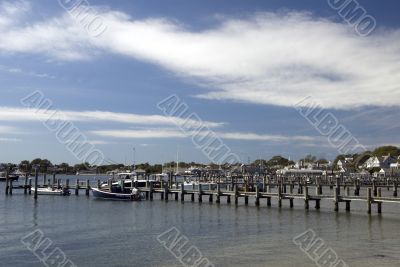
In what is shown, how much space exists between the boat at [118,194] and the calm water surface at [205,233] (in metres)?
10.0

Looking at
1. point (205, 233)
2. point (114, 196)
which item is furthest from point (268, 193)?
point (114, 196)

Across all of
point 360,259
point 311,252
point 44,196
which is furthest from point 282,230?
point 44,196

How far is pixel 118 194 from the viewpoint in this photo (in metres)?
64.4

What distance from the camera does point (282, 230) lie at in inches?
1339

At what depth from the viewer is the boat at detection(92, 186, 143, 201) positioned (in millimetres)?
63469

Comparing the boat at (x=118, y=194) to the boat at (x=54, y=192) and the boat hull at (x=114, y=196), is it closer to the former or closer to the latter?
the boat hull at (x=114, y=196)

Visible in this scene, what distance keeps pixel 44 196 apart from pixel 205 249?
5251 cm

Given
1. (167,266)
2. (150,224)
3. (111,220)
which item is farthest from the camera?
(111,220)

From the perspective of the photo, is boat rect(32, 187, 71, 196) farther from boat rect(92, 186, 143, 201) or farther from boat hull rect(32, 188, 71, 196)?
boat rect(92, 186, 143, 201)

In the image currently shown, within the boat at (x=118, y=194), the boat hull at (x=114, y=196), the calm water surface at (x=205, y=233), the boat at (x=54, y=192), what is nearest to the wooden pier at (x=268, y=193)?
the boat at (x=54, y=192)

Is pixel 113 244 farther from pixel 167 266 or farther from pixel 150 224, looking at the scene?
pixel 150 224

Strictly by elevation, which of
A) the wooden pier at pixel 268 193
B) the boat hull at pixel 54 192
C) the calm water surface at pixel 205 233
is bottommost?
the calm water surface at pixel 205 233

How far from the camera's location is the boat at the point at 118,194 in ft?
208

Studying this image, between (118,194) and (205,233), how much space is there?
33.3 metres
